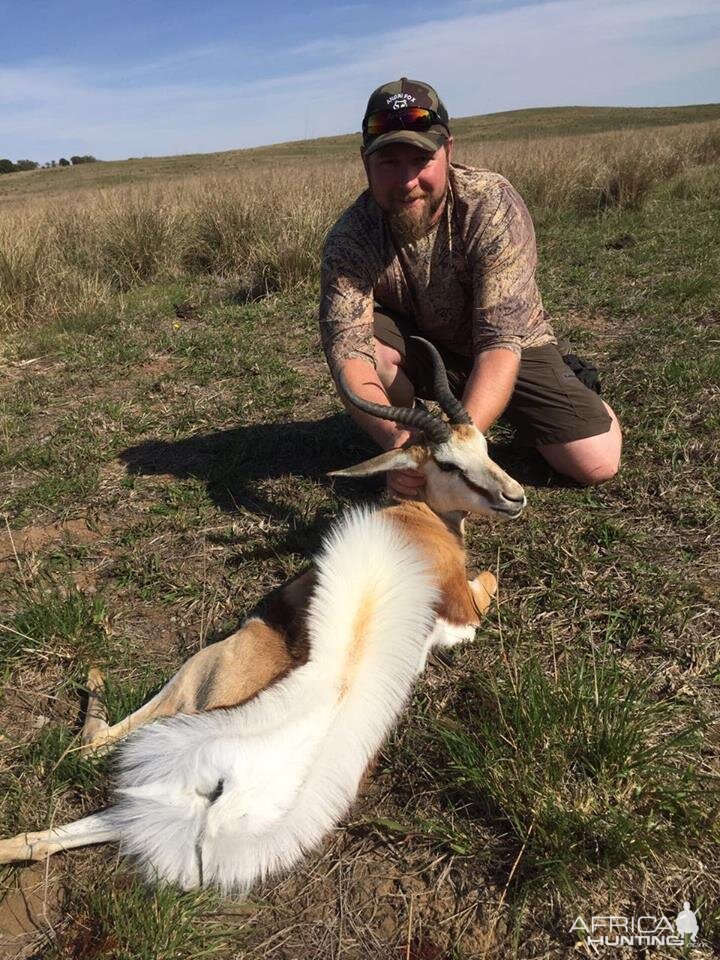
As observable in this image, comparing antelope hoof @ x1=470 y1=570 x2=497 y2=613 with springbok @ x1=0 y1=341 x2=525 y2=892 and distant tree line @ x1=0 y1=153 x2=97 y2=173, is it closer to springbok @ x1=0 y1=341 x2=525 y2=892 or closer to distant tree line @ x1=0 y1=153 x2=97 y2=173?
springbok @ x1=0 y1=341 x2=525 y2=892

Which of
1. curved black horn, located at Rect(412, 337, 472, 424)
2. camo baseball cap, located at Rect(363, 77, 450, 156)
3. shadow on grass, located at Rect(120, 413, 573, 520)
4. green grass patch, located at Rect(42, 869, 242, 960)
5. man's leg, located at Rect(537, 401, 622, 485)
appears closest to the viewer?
green grass patch, located at Rect(42, 869, 242, 960)

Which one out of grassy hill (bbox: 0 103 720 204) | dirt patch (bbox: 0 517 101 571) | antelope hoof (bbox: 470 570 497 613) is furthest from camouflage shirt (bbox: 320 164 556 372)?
grassy hill (bbox: 0 103 720 204)

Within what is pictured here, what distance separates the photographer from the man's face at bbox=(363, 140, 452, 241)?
402 cm

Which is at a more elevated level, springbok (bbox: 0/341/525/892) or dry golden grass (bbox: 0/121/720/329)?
dry golden grass (bbox: 0/121/720/329)

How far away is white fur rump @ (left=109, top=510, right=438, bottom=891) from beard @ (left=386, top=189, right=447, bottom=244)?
2.74 meters

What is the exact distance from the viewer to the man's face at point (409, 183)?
13.2 ft

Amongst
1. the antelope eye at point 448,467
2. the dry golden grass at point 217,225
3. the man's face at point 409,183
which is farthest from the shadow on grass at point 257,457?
the dry golden grass at point 217,225

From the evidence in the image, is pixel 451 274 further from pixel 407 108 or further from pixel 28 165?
pixel 28 165

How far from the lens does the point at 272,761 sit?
2.19m

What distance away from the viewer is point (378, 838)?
243 cm

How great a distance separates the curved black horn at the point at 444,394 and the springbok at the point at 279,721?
2.52ft

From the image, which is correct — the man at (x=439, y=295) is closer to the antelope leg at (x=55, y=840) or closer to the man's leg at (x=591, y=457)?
the man's leg at (x=591, y=457)

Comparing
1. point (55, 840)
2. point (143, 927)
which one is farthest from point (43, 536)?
point (143, 927)

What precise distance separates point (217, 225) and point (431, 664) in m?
9.54
